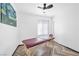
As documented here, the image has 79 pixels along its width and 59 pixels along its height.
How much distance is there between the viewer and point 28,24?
1.37 meters

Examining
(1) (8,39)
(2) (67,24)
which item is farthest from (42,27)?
(1) (8,39)

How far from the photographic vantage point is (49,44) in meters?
1.37

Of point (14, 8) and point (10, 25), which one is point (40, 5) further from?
point (10, 25)

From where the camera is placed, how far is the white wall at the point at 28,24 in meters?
1.36

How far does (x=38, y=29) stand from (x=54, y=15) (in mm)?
228

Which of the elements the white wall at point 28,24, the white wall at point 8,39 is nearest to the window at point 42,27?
the white wall at point 28,24

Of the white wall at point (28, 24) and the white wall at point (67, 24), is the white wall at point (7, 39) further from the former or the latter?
the white wall at point (67, 24)

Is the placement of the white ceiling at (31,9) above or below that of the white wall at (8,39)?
above

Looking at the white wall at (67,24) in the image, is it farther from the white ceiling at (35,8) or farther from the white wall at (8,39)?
the white wall at (8,39)

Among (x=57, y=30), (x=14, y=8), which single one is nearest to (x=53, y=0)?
(x=57, y=30)

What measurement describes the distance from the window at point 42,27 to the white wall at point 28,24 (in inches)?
1.3

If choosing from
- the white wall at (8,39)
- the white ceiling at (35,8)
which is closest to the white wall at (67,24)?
the white ceiling at (35,8)

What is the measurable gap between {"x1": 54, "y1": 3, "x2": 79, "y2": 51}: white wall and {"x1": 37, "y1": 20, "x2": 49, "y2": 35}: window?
10cm

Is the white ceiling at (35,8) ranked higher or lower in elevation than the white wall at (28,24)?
higher
